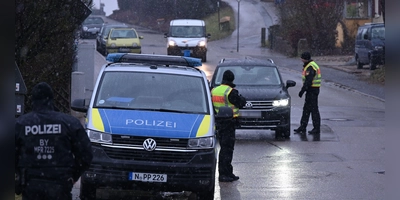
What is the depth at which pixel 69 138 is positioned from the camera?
23.2 feet

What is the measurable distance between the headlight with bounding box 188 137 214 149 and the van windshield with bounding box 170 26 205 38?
3121 cm

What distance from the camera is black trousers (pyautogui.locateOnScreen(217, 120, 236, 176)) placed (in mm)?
12375

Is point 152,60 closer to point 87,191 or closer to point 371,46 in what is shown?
point 87,191

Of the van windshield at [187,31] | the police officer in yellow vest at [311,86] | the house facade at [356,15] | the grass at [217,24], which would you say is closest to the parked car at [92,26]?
→ the van windshield at [187,31]

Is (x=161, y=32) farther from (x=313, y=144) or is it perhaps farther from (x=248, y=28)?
(x=313, y=144)

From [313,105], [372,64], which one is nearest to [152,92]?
[313,105]

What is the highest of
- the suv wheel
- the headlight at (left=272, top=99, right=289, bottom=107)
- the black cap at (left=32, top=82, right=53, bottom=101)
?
the black cap at (left=32, top=82, right=53, bottom=101)

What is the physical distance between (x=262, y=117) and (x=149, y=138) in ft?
24.6

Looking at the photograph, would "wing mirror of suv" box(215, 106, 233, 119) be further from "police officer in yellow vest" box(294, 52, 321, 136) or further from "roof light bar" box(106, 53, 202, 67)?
"police officer in yellow vest" box(294, 52, 321, 136)

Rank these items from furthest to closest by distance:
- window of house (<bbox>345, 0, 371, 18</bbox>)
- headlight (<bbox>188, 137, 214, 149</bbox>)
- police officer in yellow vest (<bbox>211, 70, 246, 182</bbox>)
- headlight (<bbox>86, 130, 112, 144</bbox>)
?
window of house (<bbox>345, 0, 371, 18</bbox>) < police officer in yellow vest (<bbox>211, 70, 246, 182</bbox>) < headlight (<bbox>188, 137, 214, 149</bbox>) < headlight (<bbox>86, 130, 112, 144</bbox>)

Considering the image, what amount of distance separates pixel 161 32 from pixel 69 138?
59800mm

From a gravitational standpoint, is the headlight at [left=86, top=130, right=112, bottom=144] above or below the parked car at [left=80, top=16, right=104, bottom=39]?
below

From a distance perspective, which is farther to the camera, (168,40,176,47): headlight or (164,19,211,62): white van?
(168,40,176,47): headlight

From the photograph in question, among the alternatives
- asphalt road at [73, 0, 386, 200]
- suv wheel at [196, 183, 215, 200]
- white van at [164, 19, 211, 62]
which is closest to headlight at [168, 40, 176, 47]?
white van at [164, 19, 211, 62]
